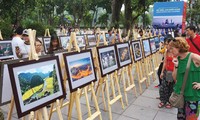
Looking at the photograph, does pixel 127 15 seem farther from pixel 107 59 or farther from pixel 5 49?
pixel 107 59

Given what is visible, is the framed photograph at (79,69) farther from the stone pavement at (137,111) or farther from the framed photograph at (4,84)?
the stone pavement at (137,111)

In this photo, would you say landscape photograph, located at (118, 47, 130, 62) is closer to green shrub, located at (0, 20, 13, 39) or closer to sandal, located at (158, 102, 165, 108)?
sandal, located at (158, 102, 165, 108)

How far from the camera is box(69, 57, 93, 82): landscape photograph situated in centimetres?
321

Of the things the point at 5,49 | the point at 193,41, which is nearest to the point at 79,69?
the point at 193,41

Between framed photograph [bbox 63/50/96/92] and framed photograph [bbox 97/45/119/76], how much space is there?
0.44 metres

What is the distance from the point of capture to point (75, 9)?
3619cm

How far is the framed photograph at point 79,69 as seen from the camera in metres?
3.14

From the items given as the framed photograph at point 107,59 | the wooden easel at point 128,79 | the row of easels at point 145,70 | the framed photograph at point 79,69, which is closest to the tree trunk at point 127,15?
the row of easels at point 145,70

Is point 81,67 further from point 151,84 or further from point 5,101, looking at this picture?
point 151,84

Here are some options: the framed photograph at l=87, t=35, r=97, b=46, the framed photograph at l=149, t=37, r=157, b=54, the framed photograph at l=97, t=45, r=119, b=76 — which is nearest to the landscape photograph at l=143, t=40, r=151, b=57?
the framed photograph at l=149, t=37, r=157, b=54

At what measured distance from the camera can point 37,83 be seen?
2.56 m

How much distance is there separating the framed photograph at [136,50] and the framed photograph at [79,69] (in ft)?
7.63

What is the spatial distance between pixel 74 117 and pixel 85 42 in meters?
5.87

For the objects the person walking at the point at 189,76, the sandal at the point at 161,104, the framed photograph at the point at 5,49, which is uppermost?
the framed photograph at the point at 5,49
